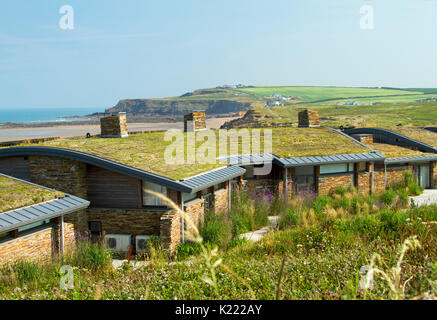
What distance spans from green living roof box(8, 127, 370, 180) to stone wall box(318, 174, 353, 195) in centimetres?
120

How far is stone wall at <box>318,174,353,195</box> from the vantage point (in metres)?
21.5

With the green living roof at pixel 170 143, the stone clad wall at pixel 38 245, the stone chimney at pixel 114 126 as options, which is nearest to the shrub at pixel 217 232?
the green living roof at pixel 170 143

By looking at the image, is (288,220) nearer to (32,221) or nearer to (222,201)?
(222,201)

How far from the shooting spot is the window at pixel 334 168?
21.7 m

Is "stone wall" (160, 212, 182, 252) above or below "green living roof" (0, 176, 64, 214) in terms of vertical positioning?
below

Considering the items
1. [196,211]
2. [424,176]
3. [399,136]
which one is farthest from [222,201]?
[399,136]

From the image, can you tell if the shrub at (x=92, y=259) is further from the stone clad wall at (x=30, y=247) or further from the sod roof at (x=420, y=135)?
the sod roof at (x=420, y=135)

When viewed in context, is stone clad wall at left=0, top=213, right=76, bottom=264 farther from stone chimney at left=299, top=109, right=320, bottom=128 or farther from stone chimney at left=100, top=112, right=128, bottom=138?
stone chimney at left=299, top=109, right=320, bottom=128

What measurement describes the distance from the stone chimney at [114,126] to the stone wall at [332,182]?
9.37 meters

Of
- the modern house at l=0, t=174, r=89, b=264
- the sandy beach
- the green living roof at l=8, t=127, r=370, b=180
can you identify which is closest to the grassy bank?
the modern house at l=0, t=174, r=89, b=264

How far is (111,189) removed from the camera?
51.7 ft

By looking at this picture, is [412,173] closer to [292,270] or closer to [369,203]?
[369,203]

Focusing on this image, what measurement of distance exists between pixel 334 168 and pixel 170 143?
26.4 feet
